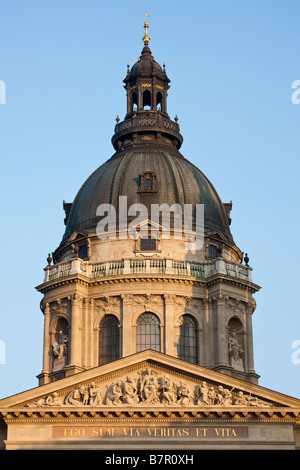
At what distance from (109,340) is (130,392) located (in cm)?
1455

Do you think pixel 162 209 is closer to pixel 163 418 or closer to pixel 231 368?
pixel 231 368

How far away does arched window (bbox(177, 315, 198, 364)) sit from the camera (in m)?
65.3

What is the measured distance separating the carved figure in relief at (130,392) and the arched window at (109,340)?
517 inches

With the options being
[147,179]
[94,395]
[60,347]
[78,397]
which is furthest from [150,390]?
[147,179]

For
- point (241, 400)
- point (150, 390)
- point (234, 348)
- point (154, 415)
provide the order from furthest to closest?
point (234, 348)
point (150, 390)
point (241, 400)
point (154, 415)

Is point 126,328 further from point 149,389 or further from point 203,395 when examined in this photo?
point 203,395

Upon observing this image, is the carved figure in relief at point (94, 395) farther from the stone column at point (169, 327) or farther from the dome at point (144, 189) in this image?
the dome at point (144, 189)

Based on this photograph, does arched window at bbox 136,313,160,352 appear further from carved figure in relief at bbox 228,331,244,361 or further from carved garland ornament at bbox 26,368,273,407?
carved garland ornament at bbox 26,368,273,407

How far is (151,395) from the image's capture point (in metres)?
51.3

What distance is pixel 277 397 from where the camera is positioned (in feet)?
168

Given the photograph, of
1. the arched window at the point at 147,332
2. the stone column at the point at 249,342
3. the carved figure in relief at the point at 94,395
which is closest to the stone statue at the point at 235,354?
the stone column at the point at 249,342

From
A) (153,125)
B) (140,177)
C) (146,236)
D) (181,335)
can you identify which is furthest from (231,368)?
(153,125)

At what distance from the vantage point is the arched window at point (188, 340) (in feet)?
214
